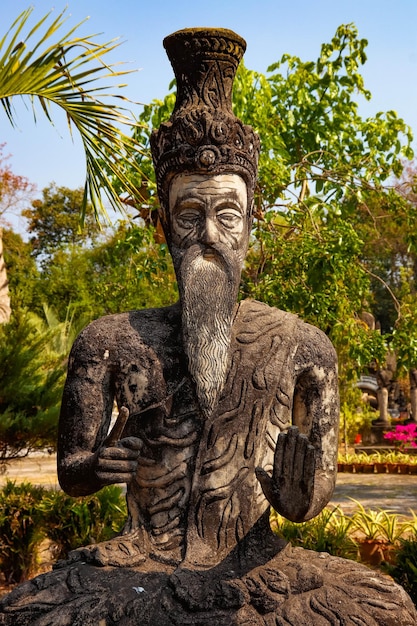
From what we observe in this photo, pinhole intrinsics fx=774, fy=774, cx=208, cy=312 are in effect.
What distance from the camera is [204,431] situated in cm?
330

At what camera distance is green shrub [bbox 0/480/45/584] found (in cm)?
642

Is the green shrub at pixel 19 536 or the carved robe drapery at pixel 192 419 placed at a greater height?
the carved robe drapery at pixel 192 419

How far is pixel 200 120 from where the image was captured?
135 inches

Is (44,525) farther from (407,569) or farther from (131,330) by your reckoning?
(131,330)

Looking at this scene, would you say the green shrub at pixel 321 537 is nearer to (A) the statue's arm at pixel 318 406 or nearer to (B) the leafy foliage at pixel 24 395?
(B) the leafy foliage at pixel 24 395

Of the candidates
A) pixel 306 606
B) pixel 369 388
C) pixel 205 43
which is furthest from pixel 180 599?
pixel 369 388

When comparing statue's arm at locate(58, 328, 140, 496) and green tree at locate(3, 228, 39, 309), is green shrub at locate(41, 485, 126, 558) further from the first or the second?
green tree at locate(3, 228, 39, 309)

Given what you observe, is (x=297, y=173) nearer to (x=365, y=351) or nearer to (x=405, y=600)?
(x=365, y=351)

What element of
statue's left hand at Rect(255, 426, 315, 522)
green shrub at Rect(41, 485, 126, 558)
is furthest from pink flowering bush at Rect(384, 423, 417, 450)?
statue's left hand at Rect(255, 426, 315, 522)

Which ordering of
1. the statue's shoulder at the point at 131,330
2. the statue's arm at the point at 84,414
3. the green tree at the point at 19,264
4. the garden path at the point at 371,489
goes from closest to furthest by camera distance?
the statue's arm at the point at 84,414, the statue's shoulder at the point at 131,330, the garden path at the point at 371,489, the green tree at the point at 19,264

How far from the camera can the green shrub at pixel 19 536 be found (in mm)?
6418

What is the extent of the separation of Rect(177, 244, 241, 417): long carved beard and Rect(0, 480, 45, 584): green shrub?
12.0 ft

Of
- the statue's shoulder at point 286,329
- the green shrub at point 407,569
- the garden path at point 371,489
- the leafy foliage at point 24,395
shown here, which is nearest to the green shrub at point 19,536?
the leafy foliage at point 24,395

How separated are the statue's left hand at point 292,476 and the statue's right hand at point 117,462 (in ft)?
1.61
